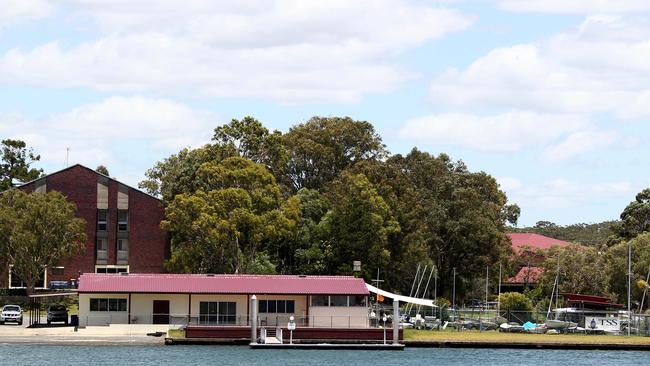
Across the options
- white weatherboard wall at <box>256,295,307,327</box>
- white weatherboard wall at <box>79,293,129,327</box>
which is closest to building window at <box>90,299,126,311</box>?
white weatherboard wall at <box>79,293,129,327</box>

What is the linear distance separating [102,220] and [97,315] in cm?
3098

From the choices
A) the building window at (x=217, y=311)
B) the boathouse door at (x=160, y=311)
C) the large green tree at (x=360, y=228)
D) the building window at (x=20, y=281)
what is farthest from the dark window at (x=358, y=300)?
the building window at (x=20, y=281)

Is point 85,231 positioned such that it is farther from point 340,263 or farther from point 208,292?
point 208,292

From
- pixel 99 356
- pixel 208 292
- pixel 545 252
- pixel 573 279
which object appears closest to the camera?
pixel 99 356

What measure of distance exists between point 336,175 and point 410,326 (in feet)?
130

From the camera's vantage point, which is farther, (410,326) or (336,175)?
(336,175)

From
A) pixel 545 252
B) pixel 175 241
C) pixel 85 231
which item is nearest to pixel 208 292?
pixel 175 241

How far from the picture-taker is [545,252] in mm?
150000

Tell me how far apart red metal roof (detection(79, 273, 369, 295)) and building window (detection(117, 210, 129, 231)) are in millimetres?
27234

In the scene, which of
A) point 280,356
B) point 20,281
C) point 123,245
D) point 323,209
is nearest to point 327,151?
point 323,209

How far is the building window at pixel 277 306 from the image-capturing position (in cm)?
9288

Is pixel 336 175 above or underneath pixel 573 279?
above

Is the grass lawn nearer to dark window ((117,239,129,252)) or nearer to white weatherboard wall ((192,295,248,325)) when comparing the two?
white weatherboard wall ((192,295,248,325))

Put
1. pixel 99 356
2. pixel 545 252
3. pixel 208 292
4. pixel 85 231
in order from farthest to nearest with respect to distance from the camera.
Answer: pixel 545 252 → pixel 85 231 → pixel 208 292 → pixel 99 356
